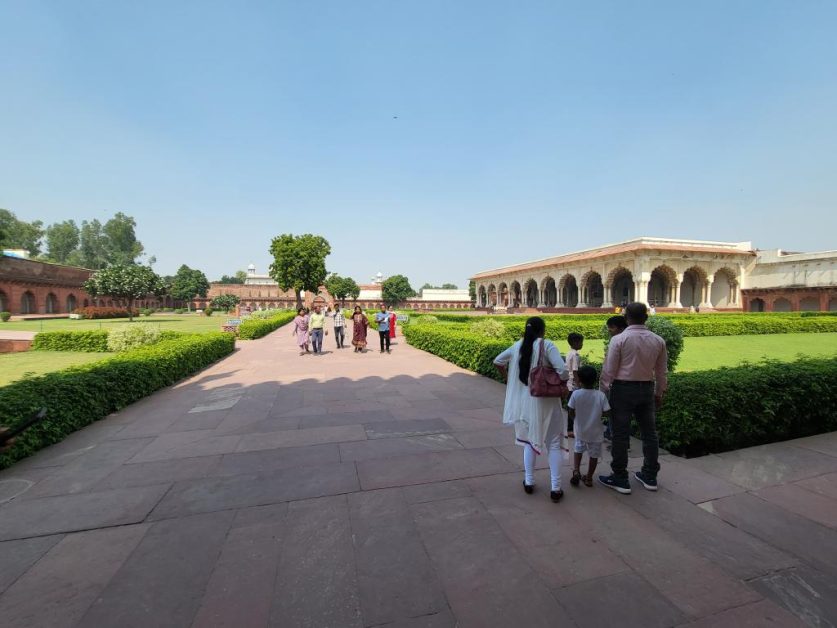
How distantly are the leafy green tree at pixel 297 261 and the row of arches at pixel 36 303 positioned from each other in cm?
2072

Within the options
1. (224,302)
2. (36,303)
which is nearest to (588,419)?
(36,303)

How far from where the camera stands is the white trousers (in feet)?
9.37

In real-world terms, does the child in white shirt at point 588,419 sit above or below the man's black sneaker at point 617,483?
above

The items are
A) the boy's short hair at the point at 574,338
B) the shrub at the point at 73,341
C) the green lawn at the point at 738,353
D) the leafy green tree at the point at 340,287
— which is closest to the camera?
the boy's short hair at the point at 574,338

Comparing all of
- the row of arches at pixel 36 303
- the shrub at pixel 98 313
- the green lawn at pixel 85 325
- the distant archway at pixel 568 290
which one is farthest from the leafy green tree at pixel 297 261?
the distant archway at pixel 568 290

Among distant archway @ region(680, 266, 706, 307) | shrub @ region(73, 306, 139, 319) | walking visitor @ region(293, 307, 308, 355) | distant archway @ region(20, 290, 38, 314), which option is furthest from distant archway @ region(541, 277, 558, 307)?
distant archway @ region(20, 290, 38, 314)

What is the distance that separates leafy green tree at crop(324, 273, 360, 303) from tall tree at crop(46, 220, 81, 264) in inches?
1874

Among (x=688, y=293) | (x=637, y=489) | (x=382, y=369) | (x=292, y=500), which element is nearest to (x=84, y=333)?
(x=382, y=369)

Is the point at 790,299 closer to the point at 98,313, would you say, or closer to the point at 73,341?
the point at 73,341

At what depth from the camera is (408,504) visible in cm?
282

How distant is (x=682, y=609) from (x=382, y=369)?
23.8ft

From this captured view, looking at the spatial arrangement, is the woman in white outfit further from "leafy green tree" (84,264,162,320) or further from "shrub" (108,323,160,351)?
"leafy green tree" (84,264,162,320)

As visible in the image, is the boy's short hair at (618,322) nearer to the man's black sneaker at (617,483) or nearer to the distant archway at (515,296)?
the man's black sneaker at (617,483)

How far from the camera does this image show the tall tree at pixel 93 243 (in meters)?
73.7
